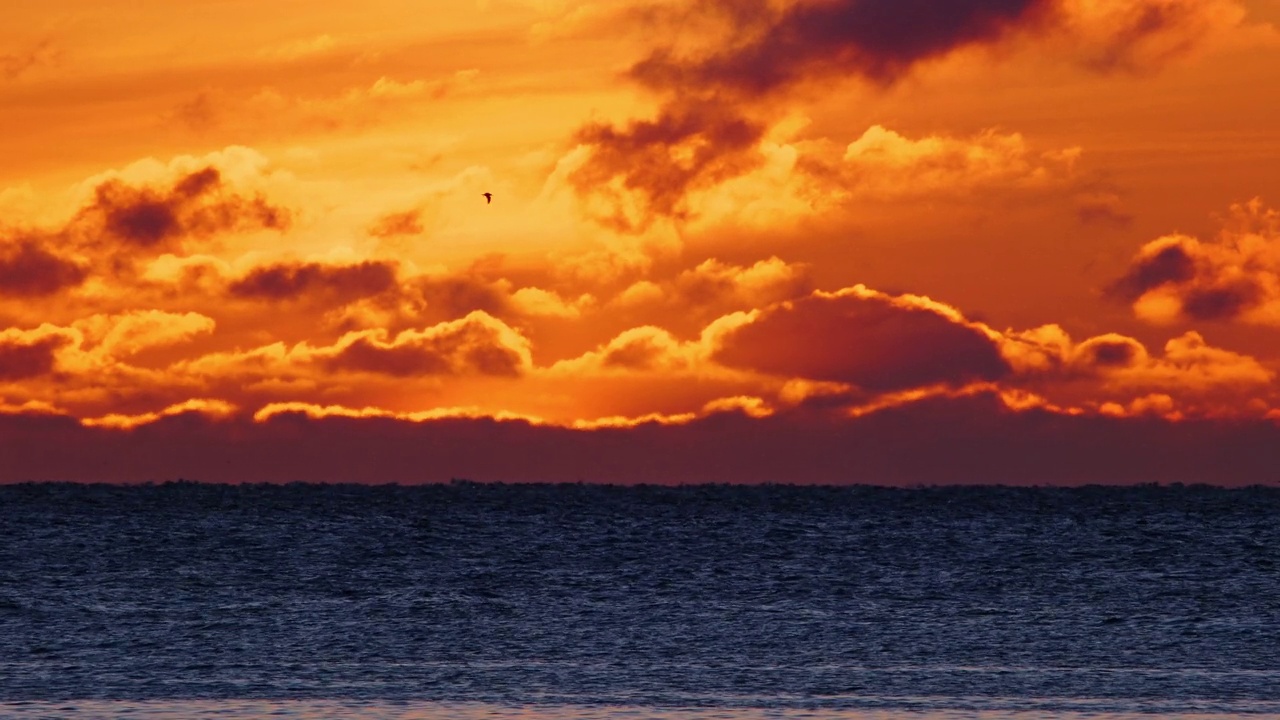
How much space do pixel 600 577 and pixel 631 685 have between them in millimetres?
28769

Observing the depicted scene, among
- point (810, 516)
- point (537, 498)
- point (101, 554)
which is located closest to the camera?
point (101, 554)

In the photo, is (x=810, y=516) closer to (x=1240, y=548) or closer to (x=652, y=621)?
(x=1240, y=548)

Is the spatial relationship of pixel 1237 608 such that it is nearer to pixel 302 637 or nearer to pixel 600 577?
pixel 600 577

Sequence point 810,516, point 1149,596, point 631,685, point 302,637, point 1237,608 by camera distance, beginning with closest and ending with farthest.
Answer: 1. point 631,685
2. point 302,637
3. point 1237,608
4. point 1149,596
5. point 810,516

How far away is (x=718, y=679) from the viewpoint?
37.6 metres

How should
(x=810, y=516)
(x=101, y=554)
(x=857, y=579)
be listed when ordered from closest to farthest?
(x=857, y=579)
(x=101, y=554)
(x=810, y=516)

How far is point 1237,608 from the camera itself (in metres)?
54.2

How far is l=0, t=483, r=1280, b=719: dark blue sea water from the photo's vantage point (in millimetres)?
35094

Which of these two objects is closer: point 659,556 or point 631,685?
point 631,685

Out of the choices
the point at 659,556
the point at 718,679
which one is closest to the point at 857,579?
the point at 659,556

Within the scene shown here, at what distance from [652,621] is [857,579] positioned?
17.0 m

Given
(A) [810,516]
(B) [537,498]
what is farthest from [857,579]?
(B) [537,498]

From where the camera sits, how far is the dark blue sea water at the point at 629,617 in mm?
35094

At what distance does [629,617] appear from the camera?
2015 inches
